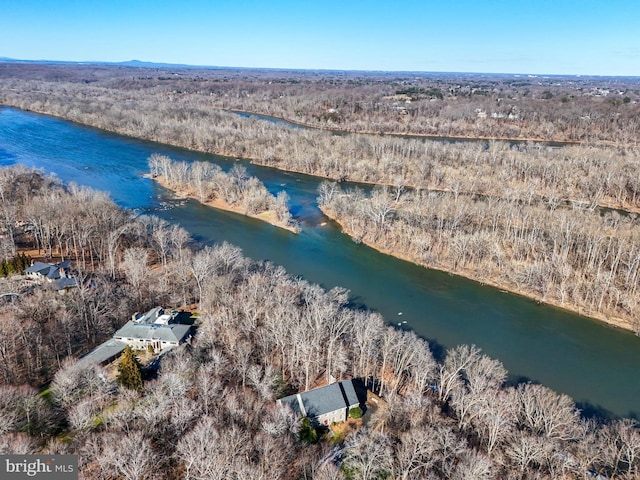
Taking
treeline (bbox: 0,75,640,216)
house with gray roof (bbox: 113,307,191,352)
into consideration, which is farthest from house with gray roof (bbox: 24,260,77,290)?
treeline (bbox: 0,75,640,216)

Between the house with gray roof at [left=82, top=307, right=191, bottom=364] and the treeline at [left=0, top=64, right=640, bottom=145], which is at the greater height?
the treeline at [left=0, top=64, right=640, bottom=145]

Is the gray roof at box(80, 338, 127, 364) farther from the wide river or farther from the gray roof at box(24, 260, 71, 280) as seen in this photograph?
the wide river

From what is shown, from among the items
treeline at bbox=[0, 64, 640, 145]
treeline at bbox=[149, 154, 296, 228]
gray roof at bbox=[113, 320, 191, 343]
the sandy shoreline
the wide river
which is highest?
treeline at bbox=[0, 64, 640, 145]

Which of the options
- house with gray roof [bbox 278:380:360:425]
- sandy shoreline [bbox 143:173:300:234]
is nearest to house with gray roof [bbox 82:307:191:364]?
house with gray roof [bbox 278:380:360:425]

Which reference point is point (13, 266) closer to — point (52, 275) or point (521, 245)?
point (52, 275)

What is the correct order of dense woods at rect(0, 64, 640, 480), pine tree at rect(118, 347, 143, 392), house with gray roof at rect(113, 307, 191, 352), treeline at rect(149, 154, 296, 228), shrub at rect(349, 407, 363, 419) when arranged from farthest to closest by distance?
treeline at rect(149, 154, 296, 228)
house with gray roof at rect(113, 307, 191, 352)
shrub at rect(349, 407, 363, 419)
pine tree at rect(118, 347, 143, 392)
dense woods at rect(0, 64, 640, 480)

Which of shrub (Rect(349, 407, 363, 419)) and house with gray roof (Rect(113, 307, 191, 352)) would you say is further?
house with gray roof (Rect(113, 307, 191, 352))

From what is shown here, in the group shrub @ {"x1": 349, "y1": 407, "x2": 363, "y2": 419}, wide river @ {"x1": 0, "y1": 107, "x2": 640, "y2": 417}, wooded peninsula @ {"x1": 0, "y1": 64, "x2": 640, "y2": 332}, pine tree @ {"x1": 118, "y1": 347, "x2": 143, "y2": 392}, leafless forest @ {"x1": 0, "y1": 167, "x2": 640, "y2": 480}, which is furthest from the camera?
wooded peninsula @ {"x1": 0, "y1": 64, "x2": 640, "y2": 332}
